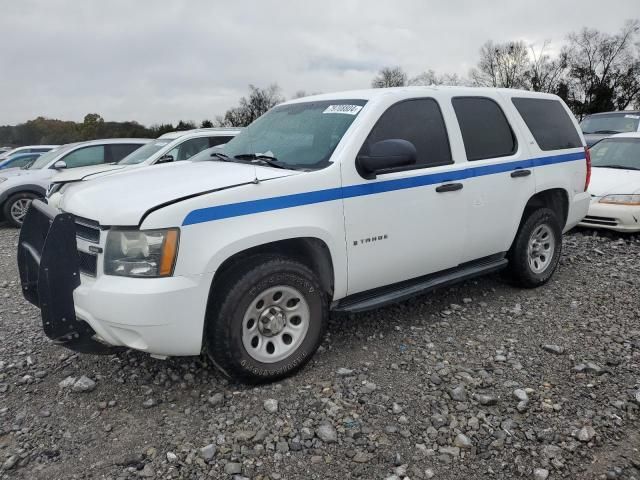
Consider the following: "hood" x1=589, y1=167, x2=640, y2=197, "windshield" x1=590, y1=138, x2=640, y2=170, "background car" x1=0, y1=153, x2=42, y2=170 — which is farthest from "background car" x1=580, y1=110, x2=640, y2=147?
"background car" x1=0, y1=153, x2=42, y2=170

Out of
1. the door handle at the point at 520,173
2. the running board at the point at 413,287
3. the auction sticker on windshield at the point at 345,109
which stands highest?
the auction sticker on windshield at the point at 345,109

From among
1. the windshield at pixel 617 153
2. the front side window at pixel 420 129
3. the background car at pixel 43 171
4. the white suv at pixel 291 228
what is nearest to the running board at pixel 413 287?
the white suv at pixel 291 228

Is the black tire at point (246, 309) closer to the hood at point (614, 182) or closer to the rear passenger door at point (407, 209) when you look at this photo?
the rear passenger door at point (407, 209)

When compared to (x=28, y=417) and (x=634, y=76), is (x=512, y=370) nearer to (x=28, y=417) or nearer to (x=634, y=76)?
(x=28, y=417)

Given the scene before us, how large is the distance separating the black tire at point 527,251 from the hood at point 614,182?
97.6 inches

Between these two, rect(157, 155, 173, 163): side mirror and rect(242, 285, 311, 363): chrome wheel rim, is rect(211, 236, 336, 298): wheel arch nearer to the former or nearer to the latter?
rect(242, 285, 311, 363): chrome wheel rim

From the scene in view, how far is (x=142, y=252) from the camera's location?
281 cm

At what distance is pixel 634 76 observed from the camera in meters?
45.2

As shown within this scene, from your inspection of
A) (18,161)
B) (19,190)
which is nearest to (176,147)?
(19,190)

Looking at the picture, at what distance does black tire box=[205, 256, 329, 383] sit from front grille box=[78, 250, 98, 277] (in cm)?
69

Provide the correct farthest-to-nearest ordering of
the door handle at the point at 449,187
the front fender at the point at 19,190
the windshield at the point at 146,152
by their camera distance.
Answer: the front fender at the point at 19,190 < the windshield at the point at 146,152 < the door handle at the point at 449,187

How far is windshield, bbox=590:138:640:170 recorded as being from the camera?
7.69m

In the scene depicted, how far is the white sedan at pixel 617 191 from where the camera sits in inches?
265

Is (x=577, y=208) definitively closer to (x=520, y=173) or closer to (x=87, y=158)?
(x=520, y=173)
